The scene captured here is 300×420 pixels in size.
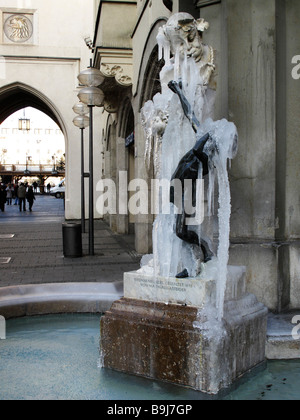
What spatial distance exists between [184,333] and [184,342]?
0.06 metres

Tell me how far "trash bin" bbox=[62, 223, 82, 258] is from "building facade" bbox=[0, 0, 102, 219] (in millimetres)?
13815

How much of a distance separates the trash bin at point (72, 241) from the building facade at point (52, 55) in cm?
1382

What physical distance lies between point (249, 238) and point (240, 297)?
1671mm

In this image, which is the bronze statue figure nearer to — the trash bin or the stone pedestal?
the stone pedestal

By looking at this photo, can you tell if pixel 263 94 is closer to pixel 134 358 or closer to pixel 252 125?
pixel 252 125

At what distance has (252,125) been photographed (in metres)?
5.68

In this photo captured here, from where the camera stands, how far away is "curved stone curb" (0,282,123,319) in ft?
17.8

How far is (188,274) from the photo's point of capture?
12.8 ft

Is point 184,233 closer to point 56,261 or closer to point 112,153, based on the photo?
point 56,261

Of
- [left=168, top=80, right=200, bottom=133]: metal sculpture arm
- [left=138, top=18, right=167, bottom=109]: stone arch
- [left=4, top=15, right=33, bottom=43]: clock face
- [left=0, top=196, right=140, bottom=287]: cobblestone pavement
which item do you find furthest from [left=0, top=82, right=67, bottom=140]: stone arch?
[left=168, top=80, right=200, bottom=133]: metal sculpture arm

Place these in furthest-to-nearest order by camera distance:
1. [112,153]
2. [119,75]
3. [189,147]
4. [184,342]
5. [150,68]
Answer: [112,153] < [119,75] < [150,68] < [189,147] < [184,342]

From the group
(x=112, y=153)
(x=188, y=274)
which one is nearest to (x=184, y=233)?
(x=188, y=274)

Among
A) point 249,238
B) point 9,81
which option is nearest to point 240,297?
point 249,238
